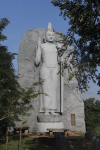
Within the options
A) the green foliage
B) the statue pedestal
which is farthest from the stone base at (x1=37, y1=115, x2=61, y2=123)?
the green foliage

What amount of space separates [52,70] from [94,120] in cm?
619

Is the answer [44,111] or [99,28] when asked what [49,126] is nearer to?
[44,111]

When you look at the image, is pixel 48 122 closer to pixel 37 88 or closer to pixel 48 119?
pixel 48 119

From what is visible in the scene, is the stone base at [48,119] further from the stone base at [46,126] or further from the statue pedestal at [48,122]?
the stone base at [46,126]

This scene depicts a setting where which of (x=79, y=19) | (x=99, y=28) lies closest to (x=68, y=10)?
(x=79, y=19)

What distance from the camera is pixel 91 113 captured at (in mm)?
16812

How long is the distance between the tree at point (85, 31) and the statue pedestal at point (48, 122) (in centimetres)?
658

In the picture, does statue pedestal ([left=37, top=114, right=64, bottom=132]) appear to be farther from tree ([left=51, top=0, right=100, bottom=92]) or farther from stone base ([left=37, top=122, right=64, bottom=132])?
tree ([left=51, top=0, right=100, bottom=92])

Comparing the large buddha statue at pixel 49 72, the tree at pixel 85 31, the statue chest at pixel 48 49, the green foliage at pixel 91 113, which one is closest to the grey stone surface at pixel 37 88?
the large buddha statue at pixel 49 72

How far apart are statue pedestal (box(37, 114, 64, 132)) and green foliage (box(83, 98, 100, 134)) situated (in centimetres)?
434

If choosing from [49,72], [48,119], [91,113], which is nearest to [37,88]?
[49,72]

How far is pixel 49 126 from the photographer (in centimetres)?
1262

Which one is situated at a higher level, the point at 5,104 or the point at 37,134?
the point at 5,104

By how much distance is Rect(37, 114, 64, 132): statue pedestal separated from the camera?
1264 centimetres
